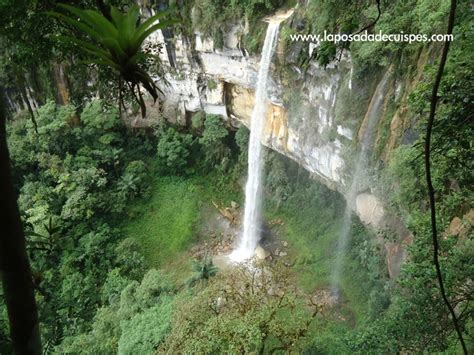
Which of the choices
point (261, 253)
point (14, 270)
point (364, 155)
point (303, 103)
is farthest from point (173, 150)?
point (14, 270)

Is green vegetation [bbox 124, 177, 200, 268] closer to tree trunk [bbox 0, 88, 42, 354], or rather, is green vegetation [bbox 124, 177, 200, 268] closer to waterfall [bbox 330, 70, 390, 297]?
waterfall [bbox 330, 70, 390, 297]

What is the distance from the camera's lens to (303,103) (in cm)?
897

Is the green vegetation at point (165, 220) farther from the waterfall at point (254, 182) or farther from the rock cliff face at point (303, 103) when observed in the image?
the rock cliff face at point (303, 103)

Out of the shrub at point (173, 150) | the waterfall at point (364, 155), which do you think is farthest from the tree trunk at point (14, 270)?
the shrub at point (173, 150)

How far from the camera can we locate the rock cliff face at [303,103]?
21.7 ft

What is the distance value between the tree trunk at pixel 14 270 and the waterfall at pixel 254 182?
28.9 ft

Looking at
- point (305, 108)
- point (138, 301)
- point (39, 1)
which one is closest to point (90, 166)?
point (138, 301)

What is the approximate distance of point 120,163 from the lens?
11.8m

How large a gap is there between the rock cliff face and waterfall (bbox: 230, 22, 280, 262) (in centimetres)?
24

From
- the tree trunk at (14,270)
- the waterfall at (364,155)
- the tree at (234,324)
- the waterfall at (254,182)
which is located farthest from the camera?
the waterfall at (254,182)

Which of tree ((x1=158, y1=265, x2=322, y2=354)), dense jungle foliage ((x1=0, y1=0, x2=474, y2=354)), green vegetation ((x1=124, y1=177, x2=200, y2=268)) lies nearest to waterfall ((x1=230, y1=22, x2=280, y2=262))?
dense jungle foliage ((x1=0, y1=0, x2=474, y2=354))

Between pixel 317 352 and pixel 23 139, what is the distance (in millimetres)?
9730

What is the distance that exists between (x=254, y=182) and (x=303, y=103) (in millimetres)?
2977

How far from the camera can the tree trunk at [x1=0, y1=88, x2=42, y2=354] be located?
88 centimetres
